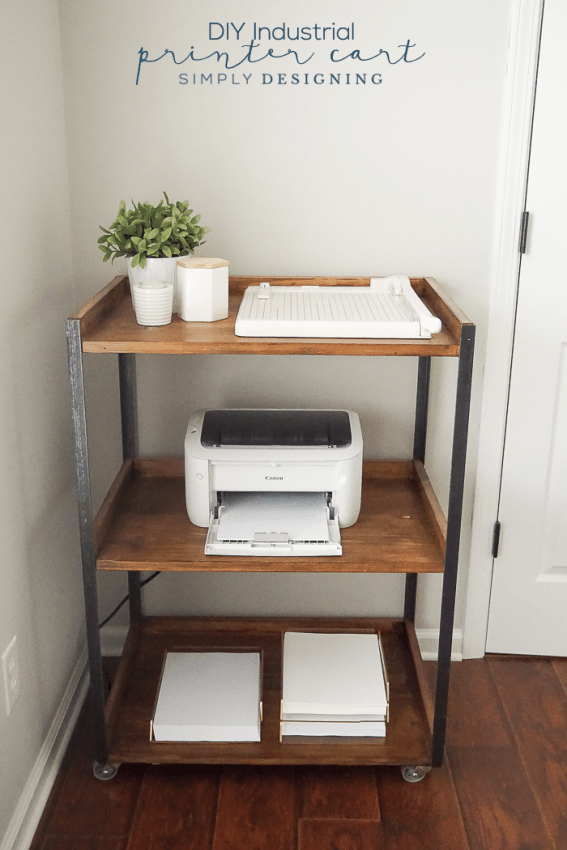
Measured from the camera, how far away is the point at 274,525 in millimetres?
Result: 1705

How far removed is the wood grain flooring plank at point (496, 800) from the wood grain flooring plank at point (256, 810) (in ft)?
1.27

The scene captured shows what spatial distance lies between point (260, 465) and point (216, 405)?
0.40 meters

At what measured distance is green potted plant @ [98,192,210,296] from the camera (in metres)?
1.64

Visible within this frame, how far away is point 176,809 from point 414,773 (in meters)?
0.55

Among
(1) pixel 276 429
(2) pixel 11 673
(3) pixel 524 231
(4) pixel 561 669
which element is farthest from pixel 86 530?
(4) pixel 561 669

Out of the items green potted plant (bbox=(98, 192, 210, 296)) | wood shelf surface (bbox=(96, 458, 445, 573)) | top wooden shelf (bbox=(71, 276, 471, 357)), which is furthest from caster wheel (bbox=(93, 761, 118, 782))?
green potted plant (bbox=(98, 192, 210, 296))

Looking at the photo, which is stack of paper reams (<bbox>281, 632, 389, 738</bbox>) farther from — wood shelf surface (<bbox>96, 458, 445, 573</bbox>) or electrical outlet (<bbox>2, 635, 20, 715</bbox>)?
electrical outlet (<bbox>2, 635, 20, 715</bbox>)

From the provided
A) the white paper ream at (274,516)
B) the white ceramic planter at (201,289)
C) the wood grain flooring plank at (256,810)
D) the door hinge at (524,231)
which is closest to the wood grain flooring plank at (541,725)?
the wood grain flooring plank at (256,810)

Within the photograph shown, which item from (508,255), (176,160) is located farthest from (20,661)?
(508,255)

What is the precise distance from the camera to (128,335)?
1527mm

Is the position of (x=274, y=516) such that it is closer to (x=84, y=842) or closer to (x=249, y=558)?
(x=249, y=558)

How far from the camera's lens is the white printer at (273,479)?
168 cm

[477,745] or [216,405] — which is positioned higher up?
[216,405]

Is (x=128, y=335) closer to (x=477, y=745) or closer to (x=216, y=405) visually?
(x=216, y=405)
